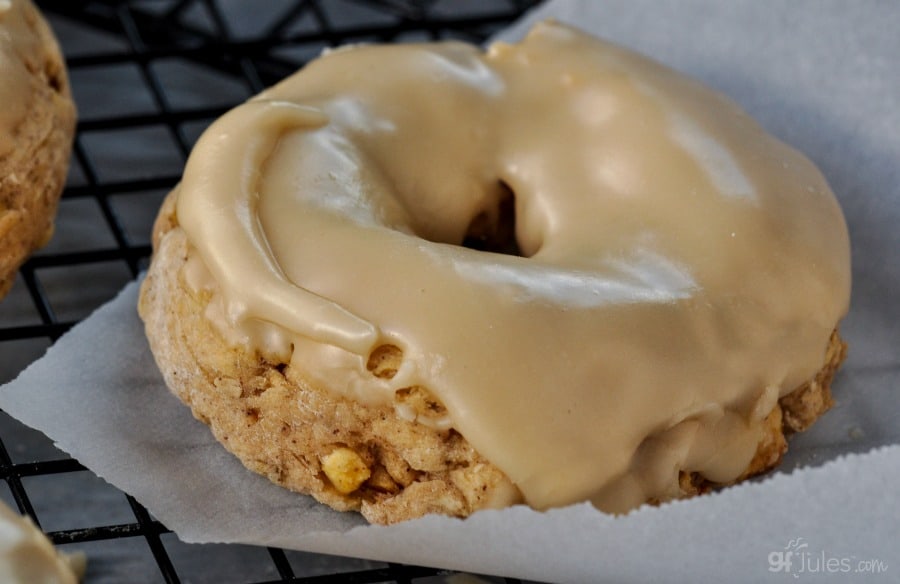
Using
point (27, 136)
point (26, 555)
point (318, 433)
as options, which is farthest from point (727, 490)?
point (27, 136)

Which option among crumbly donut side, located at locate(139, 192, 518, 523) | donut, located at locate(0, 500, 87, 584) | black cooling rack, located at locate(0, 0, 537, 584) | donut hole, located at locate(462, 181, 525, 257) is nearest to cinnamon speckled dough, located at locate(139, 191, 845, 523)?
crumbly donut side, located at locate(139, 192, 518, 523)

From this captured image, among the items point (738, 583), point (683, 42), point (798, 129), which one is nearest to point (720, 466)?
point (738, 583)

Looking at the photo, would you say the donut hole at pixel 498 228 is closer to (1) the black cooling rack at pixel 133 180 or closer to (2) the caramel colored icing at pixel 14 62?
(1) the black cooling rack at pixel 133 180

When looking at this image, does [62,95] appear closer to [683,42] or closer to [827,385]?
[683,42]

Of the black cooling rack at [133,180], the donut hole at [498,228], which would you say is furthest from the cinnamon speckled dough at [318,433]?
the donut hole at [498,228]

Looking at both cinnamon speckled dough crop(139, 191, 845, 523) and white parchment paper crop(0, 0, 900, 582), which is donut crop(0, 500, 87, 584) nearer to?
white parchment paper crop(0, 0, 900, 582)
